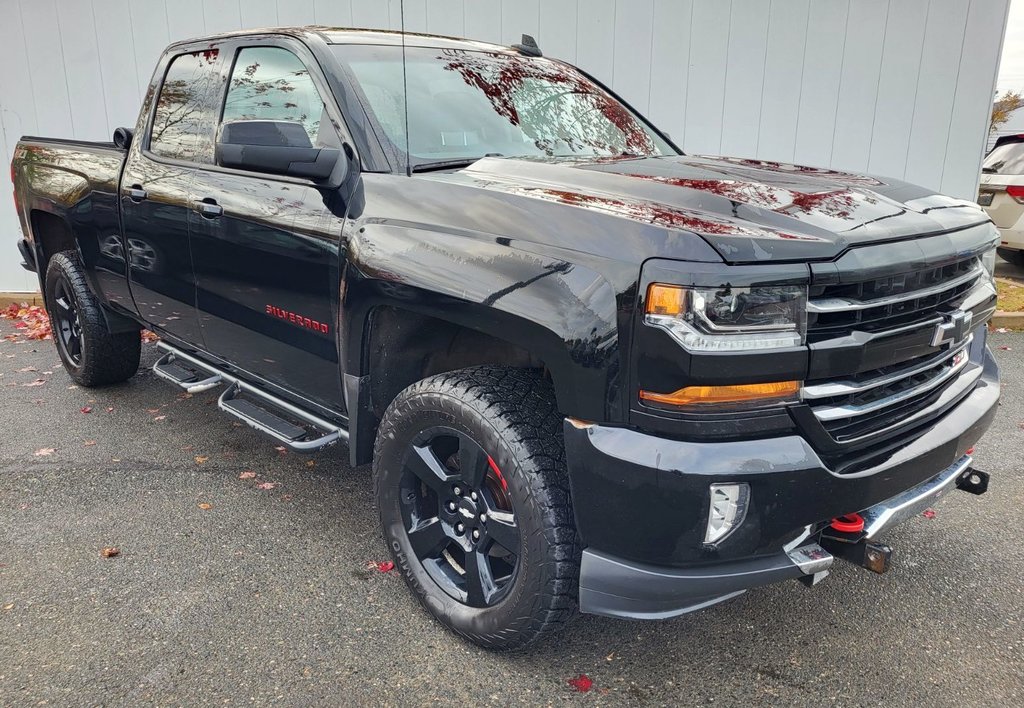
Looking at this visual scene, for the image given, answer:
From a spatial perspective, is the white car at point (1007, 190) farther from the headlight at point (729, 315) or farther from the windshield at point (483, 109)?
the headlight at point (729, 315)

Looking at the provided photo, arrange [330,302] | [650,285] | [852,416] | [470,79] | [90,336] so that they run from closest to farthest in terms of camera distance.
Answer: [650,285], [852,416], [330,302], [470,79], [90,336]

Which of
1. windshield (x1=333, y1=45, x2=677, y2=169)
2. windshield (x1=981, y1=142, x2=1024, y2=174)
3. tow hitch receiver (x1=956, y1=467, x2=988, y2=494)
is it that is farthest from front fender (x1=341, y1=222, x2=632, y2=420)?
windshield (x1=981, y1=142, x2=1024, y2=174)

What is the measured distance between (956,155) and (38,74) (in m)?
8.32

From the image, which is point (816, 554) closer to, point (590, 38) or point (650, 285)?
point (650, 285)

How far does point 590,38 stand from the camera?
673 cm

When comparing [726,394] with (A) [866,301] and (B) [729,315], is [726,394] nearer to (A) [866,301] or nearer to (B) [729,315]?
(B) [729,315]

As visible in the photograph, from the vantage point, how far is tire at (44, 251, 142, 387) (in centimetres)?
464

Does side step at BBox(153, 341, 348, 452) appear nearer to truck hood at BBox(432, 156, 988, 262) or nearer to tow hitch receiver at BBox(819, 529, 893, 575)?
truck hood at BBox(432, 156, 988, 262)

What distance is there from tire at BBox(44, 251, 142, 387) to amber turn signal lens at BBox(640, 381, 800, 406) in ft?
12.9

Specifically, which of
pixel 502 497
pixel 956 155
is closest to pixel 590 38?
pixel 956 155

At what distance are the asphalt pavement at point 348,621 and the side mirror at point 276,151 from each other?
1.49 m

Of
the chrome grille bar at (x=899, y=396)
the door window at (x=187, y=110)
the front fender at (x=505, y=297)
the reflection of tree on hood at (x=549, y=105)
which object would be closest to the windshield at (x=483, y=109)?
the reflection of tree on hood at (x=549, y=105)

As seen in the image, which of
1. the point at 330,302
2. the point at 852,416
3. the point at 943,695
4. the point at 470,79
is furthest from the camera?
the point at 470,79

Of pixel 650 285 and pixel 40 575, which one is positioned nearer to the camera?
pixel 650 285
